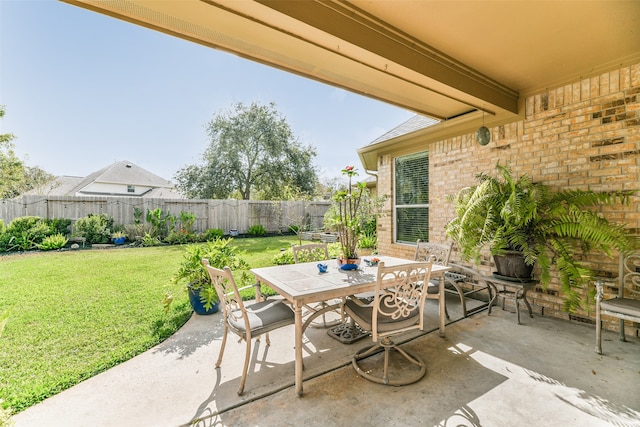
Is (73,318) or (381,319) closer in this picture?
(381,319)

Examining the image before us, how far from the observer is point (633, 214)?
9.82 feet

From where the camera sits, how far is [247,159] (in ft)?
51.4

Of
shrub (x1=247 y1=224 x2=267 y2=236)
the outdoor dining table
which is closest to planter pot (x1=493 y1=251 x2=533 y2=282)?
the outdoor dining table

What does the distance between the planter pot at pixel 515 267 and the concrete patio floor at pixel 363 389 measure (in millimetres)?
706

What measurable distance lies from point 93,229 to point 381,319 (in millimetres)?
10666

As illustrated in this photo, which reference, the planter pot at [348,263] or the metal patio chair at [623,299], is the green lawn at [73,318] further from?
the metal patio chair at [623,299]

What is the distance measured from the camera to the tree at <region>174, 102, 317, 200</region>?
15.2 metres

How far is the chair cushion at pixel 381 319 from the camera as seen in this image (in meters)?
2.23

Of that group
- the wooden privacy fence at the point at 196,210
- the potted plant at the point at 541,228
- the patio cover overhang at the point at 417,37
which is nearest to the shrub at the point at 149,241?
the wooden privacy fence at the point at 196,210

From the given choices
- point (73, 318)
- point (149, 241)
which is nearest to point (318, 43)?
Answer: point (73, 318)

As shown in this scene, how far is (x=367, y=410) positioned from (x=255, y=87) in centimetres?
1507

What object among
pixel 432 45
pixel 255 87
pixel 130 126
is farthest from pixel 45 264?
pixel 130 126

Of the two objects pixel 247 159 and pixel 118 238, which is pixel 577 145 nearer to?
pixel 118 238

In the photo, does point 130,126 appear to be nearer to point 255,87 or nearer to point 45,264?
point 255,87
